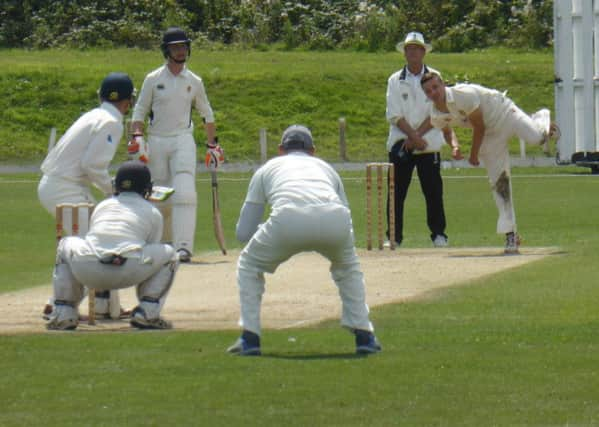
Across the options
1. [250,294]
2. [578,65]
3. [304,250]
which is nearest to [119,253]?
[250,294]

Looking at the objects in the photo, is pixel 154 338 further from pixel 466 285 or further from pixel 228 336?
pixel 466 285

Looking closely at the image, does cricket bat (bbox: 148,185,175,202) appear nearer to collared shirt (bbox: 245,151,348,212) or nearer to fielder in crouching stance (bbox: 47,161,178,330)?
fielder in crouching stance (bbox: 47,161,178,330)

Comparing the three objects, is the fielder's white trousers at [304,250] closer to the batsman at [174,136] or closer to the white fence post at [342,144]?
the batsman at [174,136]

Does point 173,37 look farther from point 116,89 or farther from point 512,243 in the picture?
point 512,243

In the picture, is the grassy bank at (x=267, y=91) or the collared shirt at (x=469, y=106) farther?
the grassy bank at (x=267, y=91)

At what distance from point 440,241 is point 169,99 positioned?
3395mm

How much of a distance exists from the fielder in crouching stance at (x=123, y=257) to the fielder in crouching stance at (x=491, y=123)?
499cm

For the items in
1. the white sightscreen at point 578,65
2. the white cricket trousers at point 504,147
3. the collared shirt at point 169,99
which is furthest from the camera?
the white sightscreen at point 578,65

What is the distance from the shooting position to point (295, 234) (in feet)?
33.4

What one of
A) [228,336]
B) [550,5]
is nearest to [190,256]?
[228,336]

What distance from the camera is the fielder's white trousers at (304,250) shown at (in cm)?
1017

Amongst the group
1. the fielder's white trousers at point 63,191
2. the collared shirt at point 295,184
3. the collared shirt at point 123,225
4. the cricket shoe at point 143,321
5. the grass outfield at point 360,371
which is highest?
the collared shirt at point 295,184

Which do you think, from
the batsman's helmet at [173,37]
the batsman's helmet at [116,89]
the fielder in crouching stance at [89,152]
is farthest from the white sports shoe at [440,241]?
the batsman's helmet at [116,89]

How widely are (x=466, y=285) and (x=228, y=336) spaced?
3516 mm
